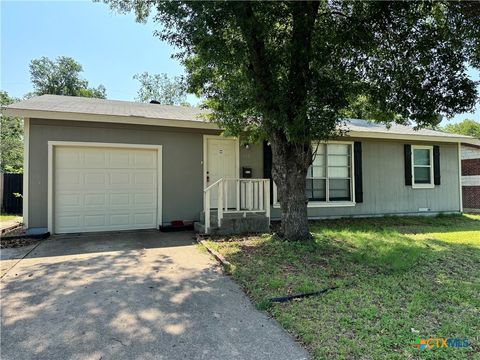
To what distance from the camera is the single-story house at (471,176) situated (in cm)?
1318

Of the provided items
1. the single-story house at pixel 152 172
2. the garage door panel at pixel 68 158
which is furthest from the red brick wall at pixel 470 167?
the garage door panel at pixel 68 158

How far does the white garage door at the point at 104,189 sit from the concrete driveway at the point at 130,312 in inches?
83.5

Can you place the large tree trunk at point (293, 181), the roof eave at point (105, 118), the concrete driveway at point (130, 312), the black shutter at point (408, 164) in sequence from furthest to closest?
the black shutter at point (408, 164) < the roof eave at point (105, 118) < the large tree trunk at point (293, 181) < the concrete driveway at point (130, 312)

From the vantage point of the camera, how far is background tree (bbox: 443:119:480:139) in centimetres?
3700

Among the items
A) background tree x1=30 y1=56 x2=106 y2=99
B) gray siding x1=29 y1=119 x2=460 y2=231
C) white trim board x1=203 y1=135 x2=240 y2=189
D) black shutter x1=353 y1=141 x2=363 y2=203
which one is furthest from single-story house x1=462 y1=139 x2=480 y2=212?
background tree x1=30 y1=56 x2=106 y2=99

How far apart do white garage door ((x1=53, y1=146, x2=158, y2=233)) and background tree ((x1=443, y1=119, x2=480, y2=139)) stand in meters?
40.3

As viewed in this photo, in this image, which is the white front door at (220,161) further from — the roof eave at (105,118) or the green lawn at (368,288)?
the green lawn at (368,288)

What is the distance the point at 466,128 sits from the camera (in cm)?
3812

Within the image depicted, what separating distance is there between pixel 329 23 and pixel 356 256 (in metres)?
4.30

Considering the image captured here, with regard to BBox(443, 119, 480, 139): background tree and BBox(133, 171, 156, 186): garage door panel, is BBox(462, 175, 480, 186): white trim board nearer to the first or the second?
BBox(133, 171, 156, 186): garage door panel

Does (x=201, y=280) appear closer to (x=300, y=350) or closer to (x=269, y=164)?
(x=300, y=350)

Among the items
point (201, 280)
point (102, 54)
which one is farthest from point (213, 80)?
point (102, 54)

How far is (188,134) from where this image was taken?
8148mm

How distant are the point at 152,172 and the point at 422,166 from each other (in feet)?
30.4
